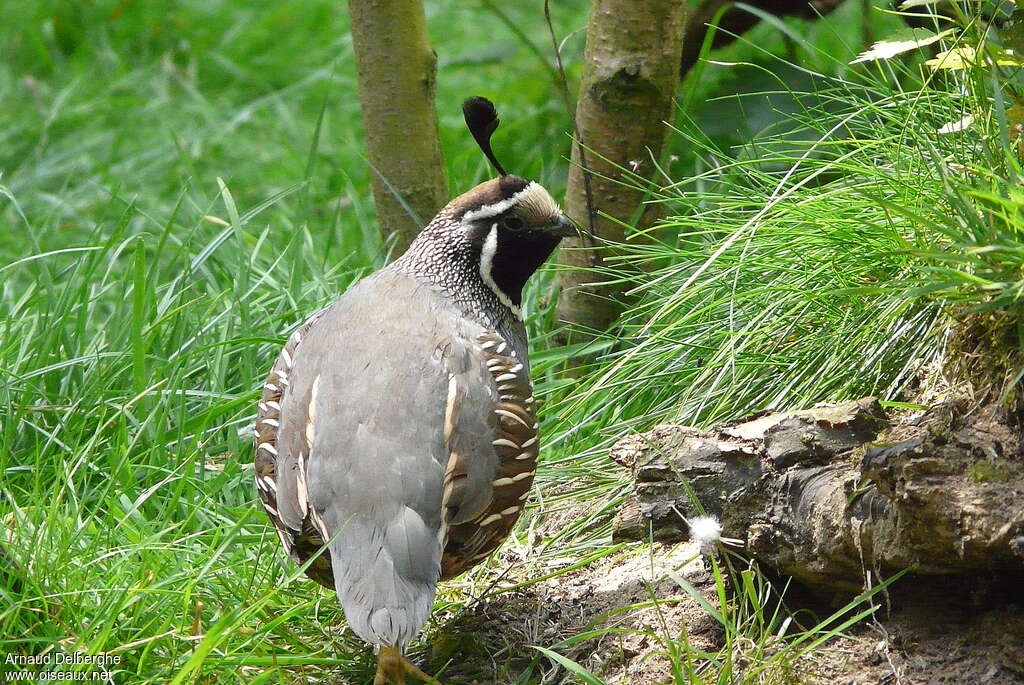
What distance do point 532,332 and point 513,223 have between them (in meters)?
1.05

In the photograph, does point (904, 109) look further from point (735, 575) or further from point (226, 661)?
point (226, 661)

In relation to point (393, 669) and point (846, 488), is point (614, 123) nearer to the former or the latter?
point (846, 488)

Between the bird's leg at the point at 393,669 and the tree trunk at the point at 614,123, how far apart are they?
5.31 feet

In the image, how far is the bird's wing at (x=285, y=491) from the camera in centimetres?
299

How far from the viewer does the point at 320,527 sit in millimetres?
2928

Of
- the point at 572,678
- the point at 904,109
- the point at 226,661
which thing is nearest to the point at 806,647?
the point at 572,678

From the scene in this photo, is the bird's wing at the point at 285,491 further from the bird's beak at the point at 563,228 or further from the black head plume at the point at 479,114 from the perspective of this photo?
the black head plume at the point at 479,114

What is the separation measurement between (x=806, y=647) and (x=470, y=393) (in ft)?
3.50

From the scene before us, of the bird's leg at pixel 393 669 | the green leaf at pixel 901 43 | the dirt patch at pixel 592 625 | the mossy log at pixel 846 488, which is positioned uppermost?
the green leaf at pixel 901 43

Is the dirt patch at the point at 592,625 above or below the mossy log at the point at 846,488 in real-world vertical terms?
below

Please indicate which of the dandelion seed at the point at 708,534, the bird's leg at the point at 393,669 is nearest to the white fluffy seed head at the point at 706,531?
the dandelion seed at the point at 708,534

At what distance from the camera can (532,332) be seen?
470 cm

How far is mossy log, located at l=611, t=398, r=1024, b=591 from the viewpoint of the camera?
2592mm

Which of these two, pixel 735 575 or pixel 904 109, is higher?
pixel 904 109
